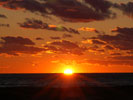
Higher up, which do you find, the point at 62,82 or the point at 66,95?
→ the point at 62,82

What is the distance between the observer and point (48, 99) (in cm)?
3234

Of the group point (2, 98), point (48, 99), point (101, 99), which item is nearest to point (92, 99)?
point (101, 99)

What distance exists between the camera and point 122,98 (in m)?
33.4

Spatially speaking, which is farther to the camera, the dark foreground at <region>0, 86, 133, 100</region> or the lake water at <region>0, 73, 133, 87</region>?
the lake water at <region>0, 73, 133, 87</region>

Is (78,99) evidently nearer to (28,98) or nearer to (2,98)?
(28,98)

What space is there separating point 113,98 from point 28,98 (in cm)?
1090

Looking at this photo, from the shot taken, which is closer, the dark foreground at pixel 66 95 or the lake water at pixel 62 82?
the dark foreground at pixel 66 95

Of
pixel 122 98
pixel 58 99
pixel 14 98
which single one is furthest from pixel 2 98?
pixel 122 98

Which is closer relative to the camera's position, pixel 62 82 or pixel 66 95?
pixel 66 95

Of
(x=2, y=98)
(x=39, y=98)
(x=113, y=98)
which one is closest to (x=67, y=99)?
(x=39, y=98)

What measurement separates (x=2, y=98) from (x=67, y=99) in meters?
8.70

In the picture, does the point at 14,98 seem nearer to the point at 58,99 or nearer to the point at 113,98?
the point at 58,99

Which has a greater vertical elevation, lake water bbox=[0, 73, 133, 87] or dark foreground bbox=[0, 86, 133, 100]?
lake water bbox=[0, 73, 133, 87]

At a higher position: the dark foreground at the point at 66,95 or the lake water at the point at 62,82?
the lake water at the point at 62,82
